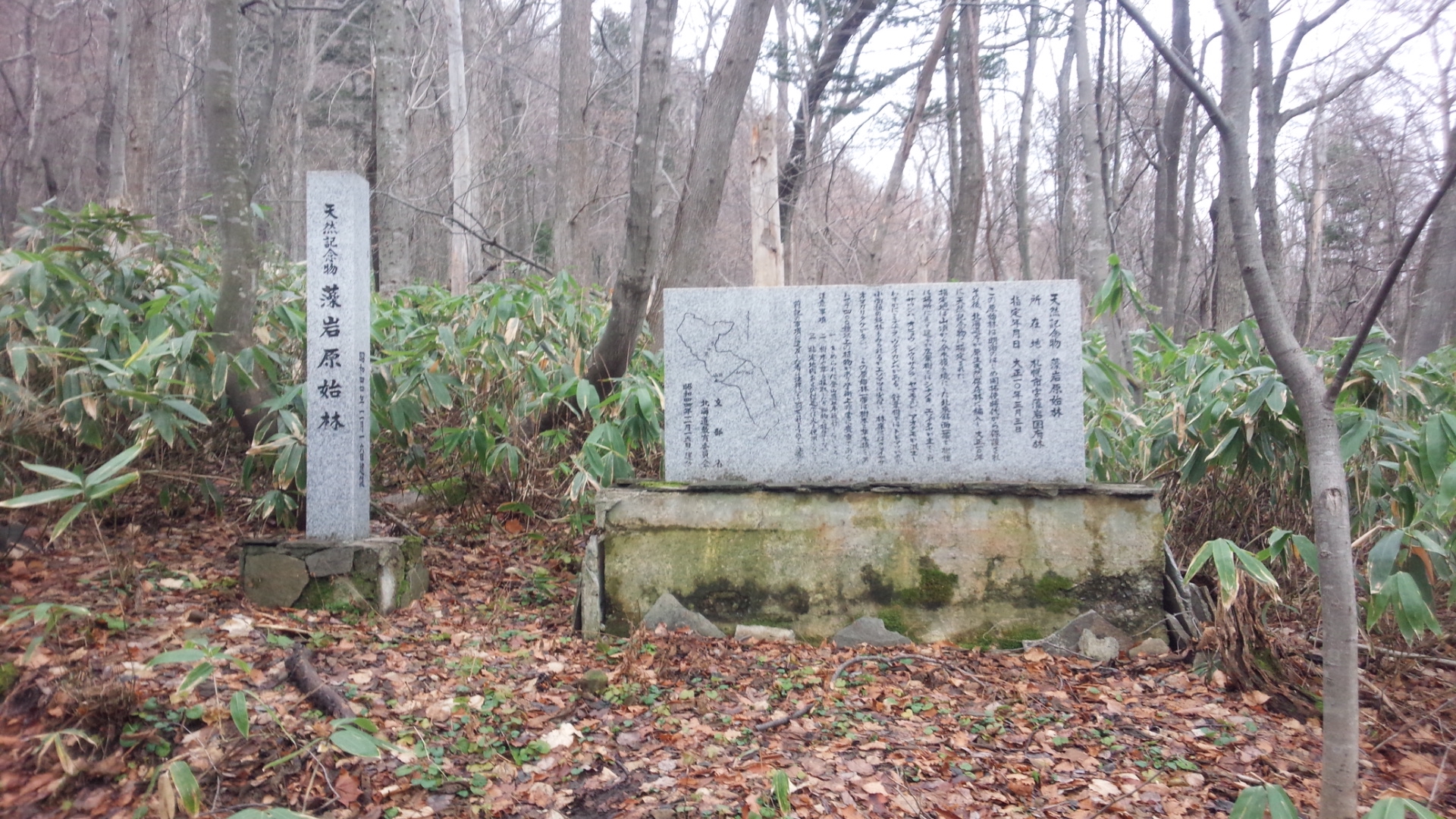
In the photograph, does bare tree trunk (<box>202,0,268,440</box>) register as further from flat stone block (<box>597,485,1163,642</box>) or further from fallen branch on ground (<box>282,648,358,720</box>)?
flat stone block (<box>597,485,1163,642</box>)

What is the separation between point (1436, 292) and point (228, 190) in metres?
5.47

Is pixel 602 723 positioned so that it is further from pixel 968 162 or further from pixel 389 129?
pixel 968 162

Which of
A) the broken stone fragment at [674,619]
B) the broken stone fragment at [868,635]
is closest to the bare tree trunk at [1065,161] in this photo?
the broken stone fragment at [868,635]

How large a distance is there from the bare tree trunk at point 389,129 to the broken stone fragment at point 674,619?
205 inches

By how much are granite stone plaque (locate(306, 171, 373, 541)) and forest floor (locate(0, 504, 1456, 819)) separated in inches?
19.5

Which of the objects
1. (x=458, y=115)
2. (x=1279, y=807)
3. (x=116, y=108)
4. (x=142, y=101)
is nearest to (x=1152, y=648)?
(x=1279, y=807)

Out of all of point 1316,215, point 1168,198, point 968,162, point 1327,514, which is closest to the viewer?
point 1327,514

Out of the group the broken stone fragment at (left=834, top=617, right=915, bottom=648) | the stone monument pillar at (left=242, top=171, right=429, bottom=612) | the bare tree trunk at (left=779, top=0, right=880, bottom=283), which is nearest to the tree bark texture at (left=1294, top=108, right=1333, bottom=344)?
the bare tree trunk at (left=779, top=0, right=880, bottom=283)

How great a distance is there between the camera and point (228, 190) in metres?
4.15

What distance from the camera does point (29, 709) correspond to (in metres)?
2.54

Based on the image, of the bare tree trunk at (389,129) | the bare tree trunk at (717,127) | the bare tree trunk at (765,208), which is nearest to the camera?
the bare tree trunk at (717,127)

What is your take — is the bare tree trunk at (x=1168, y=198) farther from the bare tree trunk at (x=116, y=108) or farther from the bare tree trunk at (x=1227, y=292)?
the bare tree trunk at (x=116, y=108)

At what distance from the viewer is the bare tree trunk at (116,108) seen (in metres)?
8.91

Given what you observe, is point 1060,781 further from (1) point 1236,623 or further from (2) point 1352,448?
(2) point 1352,448
